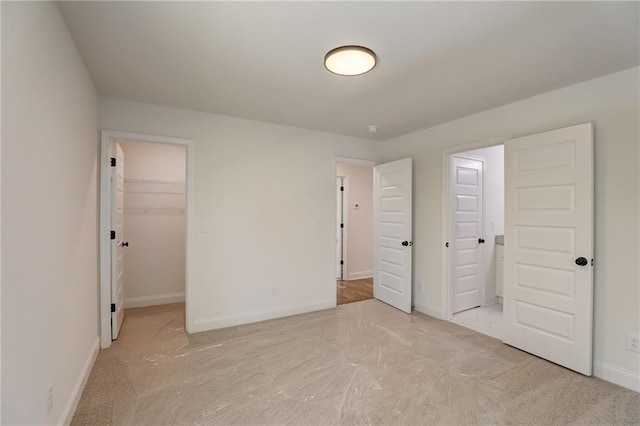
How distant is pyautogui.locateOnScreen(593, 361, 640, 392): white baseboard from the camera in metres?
2.19

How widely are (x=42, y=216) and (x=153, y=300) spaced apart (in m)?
3.09

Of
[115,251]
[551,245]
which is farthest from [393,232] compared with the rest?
[115,251]

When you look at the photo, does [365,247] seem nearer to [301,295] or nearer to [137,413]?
[301,295]

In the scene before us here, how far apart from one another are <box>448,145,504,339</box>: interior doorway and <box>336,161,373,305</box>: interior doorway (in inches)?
79.8

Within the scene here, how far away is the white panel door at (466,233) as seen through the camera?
147 inches

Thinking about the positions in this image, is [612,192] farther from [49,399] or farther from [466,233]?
[49,399]

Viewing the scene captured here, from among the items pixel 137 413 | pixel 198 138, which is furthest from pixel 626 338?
pixel 198 138

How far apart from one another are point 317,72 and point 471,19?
1.09 metres

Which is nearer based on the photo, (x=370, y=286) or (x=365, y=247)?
(x=370, y=286)

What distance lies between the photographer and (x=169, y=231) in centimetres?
427

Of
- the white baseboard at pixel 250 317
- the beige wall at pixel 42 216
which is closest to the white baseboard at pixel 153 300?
the white baseboard at pixel 250 317

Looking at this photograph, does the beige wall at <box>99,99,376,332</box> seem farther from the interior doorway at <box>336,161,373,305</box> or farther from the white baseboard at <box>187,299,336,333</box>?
the interior doorway at <box>336,161,373,305</box>

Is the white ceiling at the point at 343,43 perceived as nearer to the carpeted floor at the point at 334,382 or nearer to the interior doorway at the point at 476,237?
the interior doorway at the point at 476,237

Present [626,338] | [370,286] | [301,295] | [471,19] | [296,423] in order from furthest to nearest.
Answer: [370,286], [301,295], [626,338], [296,423], [471,19]
